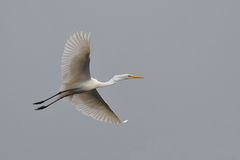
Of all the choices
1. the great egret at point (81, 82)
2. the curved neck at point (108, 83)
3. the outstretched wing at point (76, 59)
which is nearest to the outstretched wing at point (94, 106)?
the great egret at point (81, 82)

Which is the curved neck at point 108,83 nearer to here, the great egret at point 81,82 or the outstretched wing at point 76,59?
the great egret at point 81,82

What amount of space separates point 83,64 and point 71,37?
1.23 m

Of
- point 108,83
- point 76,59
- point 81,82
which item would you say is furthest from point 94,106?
point 76,59

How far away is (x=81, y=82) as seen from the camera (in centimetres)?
2217

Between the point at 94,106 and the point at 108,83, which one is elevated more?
the point at 108,83

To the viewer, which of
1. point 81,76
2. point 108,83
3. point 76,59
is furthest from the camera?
point 108,83

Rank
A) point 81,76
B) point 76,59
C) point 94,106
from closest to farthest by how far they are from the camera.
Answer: point 76,59 → point 81,76 → point 94,106

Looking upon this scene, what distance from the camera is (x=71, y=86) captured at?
22.2m

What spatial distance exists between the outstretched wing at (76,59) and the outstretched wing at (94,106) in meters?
1.48

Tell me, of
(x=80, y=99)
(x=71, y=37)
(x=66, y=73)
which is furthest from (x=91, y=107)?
(x=71, y=37)

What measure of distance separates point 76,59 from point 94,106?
2.76 meters

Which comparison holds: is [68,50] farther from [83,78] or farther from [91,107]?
[91,107]

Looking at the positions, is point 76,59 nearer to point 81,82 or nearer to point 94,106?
point 81,82

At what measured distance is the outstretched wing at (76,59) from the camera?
68.4 feet
